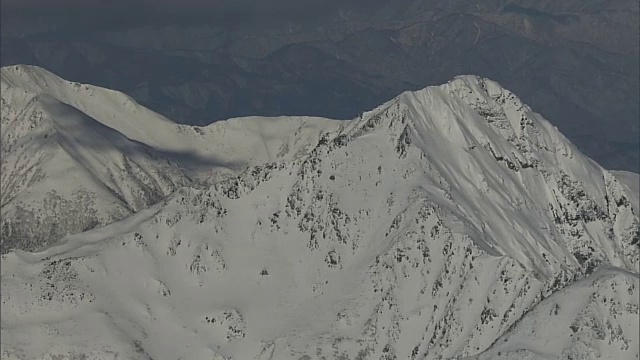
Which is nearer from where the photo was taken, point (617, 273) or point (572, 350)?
point (572, 350)

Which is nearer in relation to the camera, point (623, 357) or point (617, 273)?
point (623, 357)

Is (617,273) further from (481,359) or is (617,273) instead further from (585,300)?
(481,359)

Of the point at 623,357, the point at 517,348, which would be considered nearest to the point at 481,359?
the point at 517,348

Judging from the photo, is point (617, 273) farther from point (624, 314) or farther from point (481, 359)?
point (481, 359)

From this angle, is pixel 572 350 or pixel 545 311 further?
pixel 545 311

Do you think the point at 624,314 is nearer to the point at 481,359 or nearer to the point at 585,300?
the point at 585,300

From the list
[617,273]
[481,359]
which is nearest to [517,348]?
[481,359]

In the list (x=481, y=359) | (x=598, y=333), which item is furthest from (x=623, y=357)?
(x=481, y=359)
